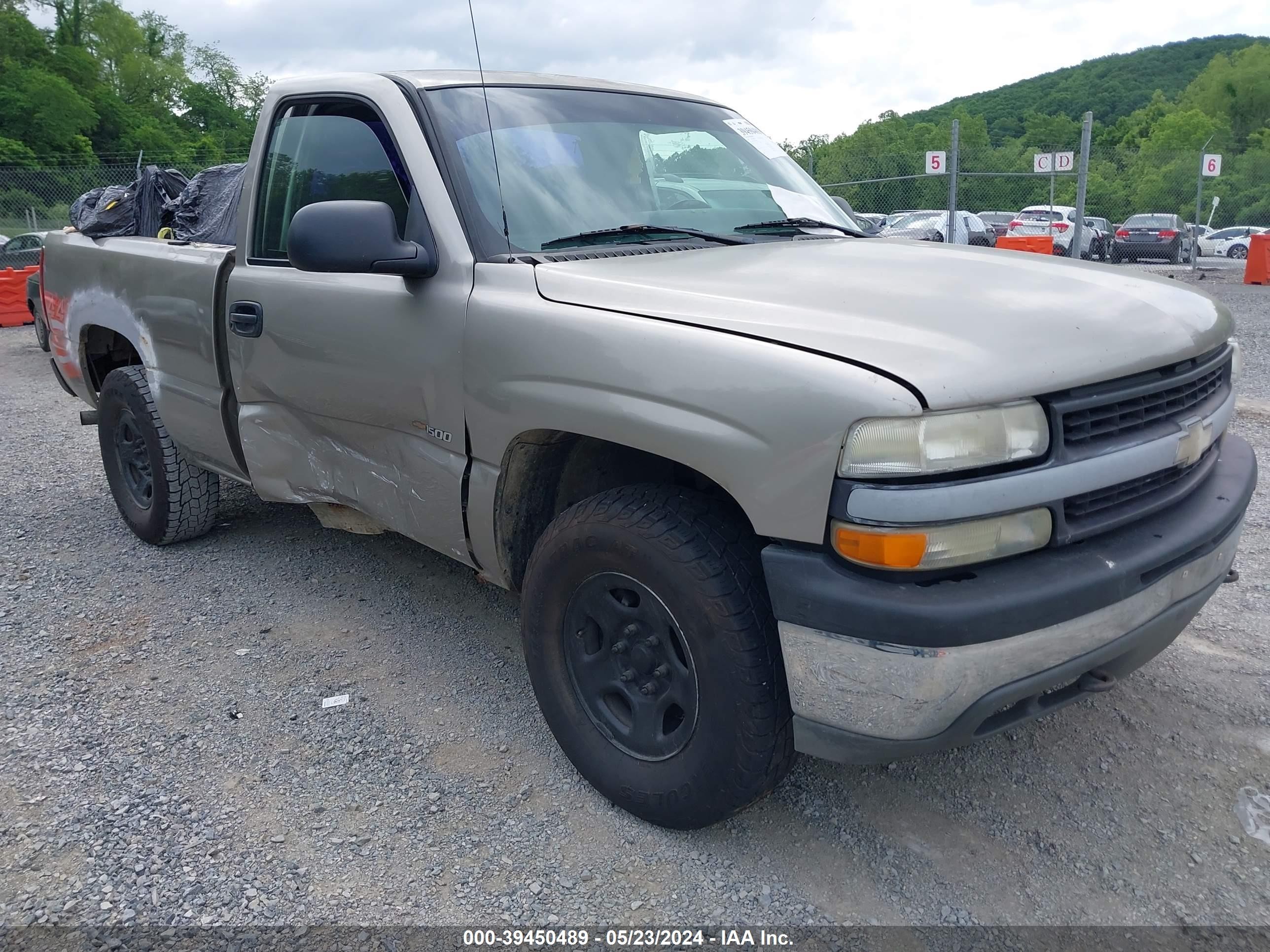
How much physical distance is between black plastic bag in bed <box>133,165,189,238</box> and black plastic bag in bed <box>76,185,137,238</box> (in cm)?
3

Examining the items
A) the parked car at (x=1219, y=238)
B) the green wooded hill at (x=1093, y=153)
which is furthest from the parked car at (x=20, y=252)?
the parked car at (x=1219, y=238)

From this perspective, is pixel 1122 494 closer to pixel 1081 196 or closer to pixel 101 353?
pixel 101 353

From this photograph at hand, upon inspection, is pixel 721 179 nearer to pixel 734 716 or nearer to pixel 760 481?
pixel 760 481

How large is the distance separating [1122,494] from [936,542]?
1.83ft

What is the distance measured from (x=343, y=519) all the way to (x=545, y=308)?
1511mm

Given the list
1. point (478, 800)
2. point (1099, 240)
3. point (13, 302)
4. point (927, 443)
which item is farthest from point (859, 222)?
point (1099, 240)

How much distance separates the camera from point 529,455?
8.90ft

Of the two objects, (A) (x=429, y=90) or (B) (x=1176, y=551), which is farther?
(A) (x=429, y=90)

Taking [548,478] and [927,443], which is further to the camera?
[548,478]

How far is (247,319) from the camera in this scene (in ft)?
11.3

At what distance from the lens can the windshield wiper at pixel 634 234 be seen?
2805 mm

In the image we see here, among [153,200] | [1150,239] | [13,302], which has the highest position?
[153,200]

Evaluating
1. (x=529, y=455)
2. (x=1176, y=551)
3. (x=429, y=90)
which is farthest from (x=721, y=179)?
A: (x=1176, y=551)

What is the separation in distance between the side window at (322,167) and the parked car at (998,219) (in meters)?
21.9
